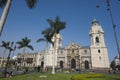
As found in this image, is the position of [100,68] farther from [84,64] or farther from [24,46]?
[24,46]

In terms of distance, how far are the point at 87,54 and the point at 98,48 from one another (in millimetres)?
5767

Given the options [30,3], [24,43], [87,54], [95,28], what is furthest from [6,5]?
[95,28]

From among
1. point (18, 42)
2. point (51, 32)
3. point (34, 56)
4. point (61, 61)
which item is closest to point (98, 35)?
point (61, 61)

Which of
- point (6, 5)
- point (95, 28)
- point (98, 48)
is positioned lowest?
point (6, 5)

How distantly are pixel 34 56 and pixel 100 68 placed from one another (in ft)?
145

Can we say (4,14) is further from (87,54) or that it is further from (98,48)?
(87,54)

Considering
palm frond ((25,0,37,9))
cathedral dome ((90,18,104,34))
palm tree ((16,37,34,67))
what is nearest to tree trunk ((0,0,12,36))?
palm frond ((25,0,37,9))

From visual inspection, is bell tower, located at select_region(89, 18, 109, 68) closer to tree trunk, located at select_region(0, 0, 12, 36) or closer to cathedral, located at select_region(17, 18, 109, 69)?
cathedral, located at select_region(17, 18, 109, 69)

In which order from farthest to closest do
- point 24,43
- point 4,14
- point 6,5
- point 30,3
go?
point 24,43 < point 30,3 < point 6,5 < point 4,14

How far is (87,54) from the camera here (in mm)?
59188

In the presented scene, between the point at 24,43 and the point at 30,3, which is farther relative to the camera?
the point at 24,43

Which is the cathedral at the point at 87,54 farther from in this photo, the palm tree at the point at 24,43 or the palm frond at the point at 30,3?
the palm frond at the point at 30,3

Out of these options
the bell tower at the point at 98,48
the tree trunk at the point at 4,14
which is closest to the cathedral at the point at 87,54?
the bell tower at the point at 98,48

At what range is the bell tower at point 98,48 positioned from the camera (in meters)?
54.2
